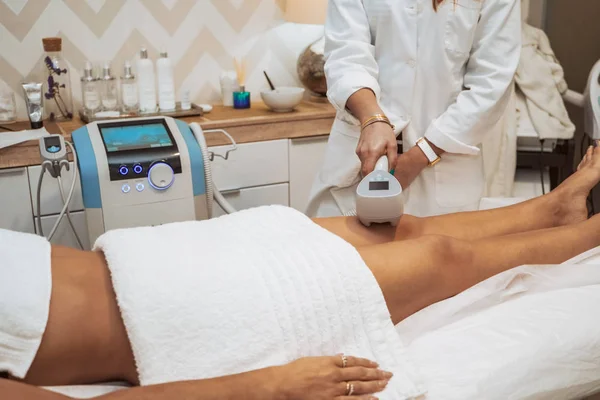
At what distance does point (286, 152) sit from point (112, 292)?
1571 millimetres

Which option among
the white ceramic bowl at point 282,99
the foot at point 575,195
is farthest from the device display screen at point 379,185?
the white ceramic bowl at point 282,99

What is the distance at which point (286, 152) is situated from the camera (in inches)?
105

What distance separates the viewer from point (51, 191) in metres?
2.27

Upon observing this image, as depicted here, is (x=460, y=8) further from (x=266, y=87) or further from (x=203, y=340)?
(x=266, y=87)

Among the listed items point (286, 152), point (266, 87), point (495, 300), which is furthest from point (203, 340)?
point (266, 87)

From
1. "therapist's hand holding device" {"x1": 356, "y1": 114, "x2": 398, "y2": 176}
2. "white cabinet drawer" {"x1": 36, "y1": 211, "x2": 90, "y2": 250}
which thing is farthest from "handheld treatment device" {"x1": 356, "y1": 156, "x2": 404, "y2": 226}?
"white cabinet drawer" {"x1": 36, "y1": 211, "x2": 90, "y2": 250}

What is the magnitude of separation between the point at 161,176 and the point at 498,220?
933mm

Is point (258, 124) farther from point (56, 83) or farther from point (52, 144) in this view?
point (52, 144)

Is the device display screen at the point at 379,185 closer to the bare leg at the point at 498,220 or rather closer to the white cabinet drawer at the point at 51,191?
the bare leg at the point at 498,220

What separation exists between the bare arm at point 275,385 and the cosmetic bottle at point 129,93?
1760mm

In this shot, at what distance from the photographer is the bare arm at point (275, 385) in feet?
3.13

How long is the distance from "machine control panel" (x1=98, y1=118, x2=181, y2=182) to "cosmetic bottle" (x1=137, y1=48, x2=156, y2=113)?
0.69 metres

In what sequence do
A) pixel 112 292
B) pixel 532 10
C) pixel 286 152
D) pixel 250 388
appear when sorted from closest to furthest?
pixel 250 388 < pixel 112 292 < pixel 286 152 < pixel 532 10

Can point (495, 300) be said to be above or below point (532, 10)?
below
